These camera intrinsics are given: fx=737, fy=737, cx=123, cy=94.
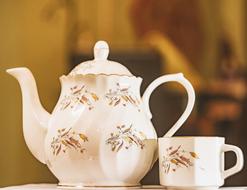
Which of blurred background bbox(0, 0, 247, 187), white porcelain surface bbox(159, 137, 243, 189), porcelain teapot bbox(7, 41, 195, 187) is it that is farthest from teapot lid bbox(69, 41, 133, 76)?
blurred background bbox(0, 0, 247, 187)

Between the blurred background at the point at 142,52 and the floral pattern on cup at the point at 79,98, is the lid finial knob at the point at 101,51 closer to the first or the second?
the floral pattern on cup at the point at 79,98

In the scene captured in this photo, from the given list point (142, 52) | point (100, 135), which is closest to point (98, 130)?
point (100, 135)

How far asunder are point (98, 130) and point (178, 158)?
0.09 metres

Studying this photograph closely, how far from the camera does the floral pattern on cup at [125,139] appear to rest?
79 cm

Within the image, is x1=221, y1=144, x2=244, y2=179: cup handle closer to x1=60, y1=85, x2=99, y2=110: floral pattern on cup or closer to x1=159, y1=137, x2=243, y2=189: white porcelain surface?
x1=159, y1=137, x2=243, y2=189: white porcelain surface

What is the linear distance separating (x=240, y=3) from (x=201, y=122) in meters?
0.53

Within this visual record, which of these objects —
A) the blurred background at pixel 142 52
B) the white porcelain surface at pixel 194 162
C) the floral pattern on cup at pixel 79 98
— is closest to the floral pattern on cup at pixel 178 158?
the white porcelain surface at pixel 194 162

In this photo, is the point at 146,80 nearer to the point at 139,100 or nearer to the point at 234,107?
the point at 234,107

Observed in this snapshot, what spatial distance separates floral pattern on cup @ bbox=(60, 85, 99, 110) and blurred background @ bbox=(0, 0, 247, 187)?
5.94ft

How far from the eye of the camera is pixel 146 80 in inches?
106

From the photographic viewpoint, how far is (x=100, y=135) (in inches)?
31.0

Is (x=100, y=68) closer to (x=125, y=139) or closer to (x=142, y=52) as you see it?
(x=125, y=139)

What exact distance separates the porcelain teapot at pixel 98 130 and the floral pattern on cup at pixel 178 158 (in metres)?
0.04

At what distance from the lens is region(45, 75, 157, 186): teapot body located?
0.79 meters
